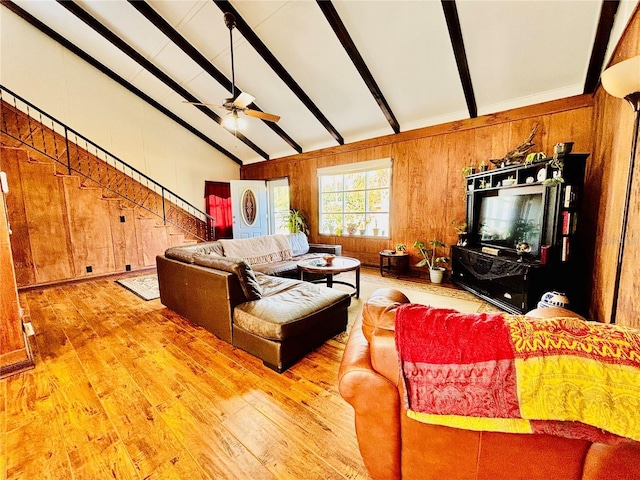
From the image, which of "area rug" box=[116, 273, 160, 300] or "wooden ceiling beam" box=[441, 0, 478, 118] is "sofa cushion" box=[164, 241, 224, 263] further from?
"wooden ceiling beam" box=[441, 0, 478, 118]

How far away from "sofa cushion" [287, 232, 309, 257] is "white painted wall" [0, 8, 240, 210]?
3.62 metres

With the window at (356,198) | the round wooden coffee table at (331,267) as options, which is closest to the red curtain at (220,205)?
the window at (356,198)

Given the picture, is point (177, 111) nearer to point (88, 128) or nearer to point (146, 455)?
point (88, 128)

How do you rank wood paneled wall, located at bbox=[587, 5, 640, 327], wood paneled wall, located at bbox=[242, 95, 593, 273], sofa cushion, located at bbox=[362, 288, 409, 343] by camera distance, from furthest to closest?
1. wood paneled wall, located at bbox=[242, 95, 593, 273]
2. wood paneled wall, located at bbox=[587, 5, 640, 327]
3. sofa cushion, located at bbox=[362, 288, 409, 343]

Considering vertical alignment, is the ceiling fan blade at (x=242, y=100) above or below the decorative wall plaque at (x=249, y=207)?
above

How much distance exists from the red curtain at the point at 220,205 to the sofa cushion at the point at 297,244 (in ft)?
10.8

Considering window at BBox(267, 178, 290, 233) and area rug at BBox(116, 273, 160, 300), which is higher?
window at BBox(267, 178, 290, 233)

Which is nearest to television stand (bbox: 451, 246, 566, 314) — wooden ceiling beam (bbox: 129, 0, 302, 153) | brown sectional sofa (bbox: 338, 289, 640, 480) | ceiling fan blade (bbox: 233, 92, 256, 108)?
brown sectional sofa (bbox: 338, 289, 640, 480)

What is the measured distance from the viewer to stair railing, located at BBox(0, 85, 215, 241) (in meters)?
4.23

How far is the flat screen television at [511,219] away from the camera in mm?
3004

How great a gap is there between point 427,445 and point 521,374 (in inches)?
17.6

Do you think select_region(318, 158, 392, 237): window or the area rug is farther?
select_region(318, 158, 392, 237): window

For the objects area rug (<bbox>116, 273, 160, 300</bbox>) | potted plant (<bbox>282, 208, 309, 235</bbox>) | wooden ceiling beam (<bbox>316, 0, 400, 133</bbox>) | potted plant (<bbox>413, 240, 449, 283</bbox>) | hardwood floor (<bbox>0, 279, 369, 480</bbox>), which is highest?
wooden ceiling beam (<bbox>316, 0, 400, 133</bbox>)

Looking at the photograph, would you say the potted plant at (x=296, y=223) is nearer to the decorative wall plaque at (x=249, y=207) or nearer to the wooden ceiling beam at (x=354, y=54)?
the decorative wall plaque at (x=249, y=207)
